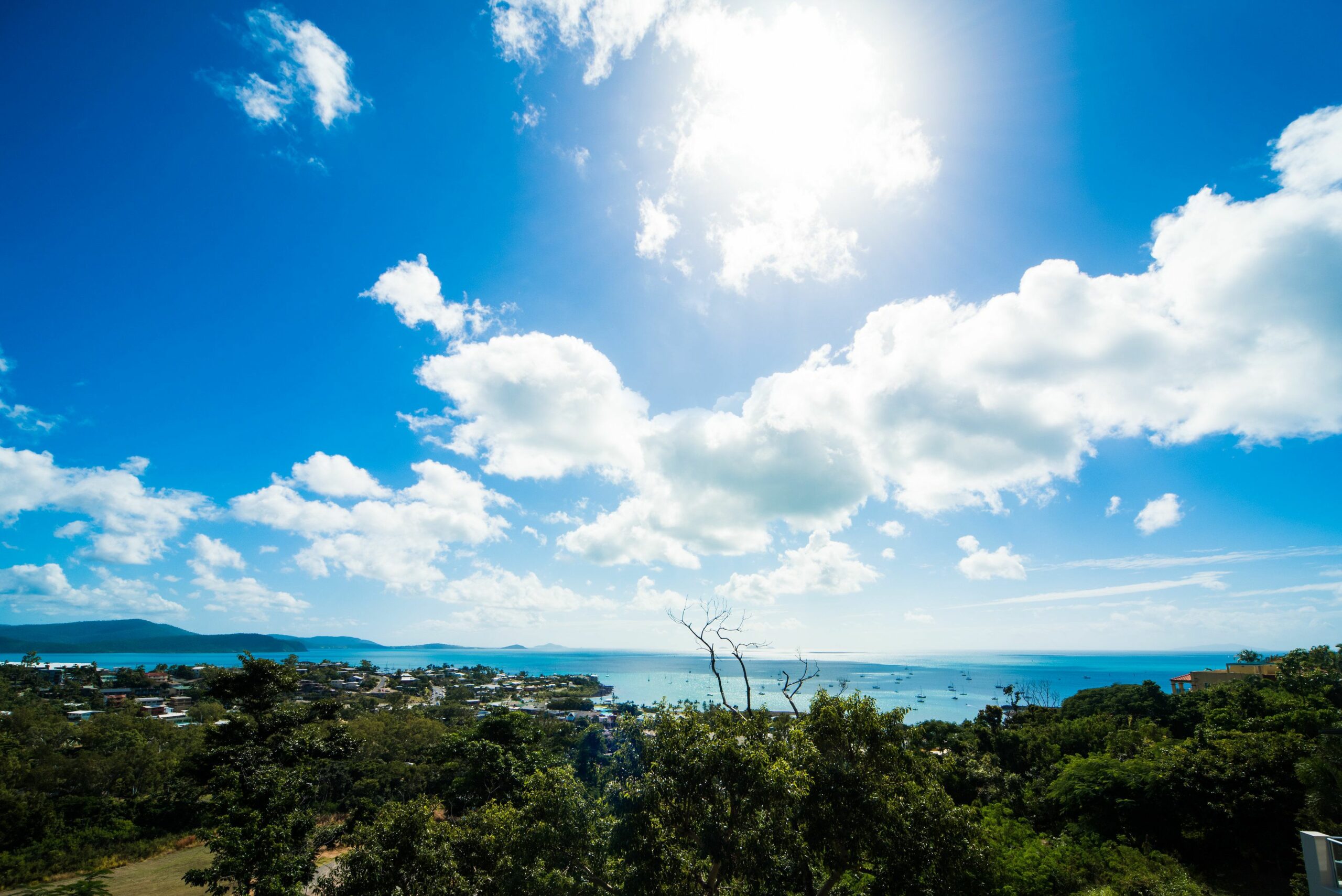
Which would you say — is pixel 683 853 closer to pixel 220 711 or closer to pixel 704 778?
pixel 704 778

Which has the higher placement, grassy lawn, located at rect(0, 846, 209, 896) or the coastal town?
grassy lawn, located at rect(0, 846, 209, 896)

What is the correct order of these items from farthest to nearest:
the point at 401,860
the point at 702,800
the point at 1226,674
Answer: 1. the point at 1226,674
2. the point at 401,860
3. the point at 702,800

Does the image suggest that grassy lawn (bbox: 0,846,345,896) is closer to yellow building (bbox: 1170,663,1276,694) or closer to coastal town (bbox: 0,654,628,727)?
coastal town (bbox: 0,654,628,727)

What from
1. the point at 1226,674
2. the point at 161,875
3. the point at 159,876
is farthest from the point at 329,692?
the point at 1226,674

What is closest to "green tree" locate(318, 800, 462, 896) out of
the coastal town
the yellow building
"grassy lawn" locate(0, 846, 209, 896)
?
"grassy lawn" locate(0, 846, 209, 896)

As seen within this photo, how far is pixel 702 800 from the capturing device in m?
8.54

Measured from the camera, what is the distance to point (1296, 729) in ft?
67.7

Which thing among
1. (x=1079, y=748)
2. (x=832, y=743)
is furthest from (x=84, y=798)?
(x=1079, y=748)

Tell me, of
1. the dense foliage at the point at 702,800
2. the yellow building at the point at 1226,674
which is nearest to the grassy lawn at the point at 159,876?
the dense foliage at the point at 702,800

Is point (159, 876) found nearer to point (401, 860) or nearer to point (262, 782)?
point (262, 782)

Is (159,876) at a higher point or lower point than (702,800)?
lower

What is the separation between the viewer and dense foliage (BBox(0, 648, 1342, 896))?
8664mm

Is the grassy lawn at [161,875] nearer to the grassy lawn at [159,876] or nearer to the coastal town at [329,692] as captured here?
the grassy lawn at [159,876]

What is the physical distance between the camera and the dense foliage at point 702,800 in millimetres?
8664
